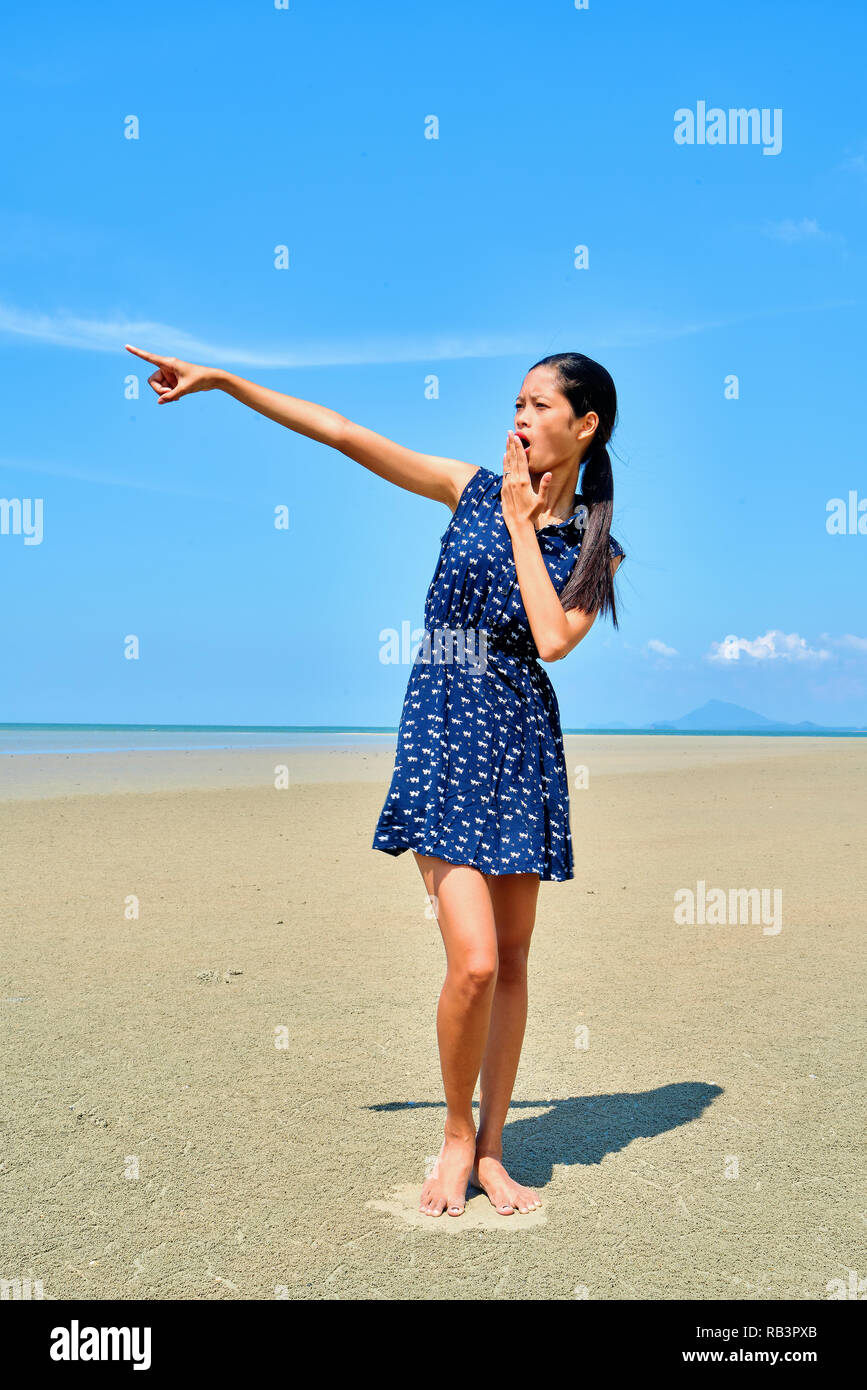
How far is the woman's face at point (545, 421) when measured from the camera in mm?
3418

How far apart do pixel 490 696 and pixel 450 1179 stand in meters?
1.42

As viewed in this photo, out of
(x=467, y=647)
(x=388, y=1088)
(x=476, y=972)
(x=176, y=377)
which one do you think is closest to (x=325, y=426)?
(x=176, y=377)

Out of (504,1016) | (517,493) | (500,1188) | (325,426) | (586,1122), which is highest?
(325,426)

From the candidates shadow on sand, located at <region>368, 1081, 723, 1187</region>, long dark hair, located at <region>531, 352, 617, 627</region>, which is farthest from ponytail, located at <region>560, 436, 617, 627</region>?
shadow on sand, located at <region>368, 1081, 723, 1187</region>

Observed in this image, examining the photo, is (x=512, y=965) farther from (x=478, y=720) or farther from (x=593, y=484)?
(x=593, y=484)

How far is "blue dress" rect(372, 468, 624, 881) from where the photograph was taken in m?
3.30

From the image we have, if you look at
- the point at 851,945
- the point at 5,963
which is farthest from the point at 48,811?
the point at 851,945

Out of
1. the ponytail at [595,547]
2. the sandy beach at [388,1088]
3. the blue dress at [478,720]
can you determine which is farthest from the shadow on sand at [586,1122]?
the ponytail at [595,547]

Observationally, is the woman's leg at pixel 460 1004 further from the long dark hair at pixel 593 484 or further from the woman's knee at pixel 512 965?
the long dark hair at pixel 593 484

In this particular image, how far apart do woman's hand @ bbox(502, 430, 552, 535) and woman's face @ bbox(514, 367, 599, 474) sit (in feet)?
0.30

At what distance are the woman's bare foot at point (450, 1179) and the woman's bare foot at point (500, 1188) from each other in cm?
6

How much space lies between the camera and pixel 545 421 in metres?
3.41
